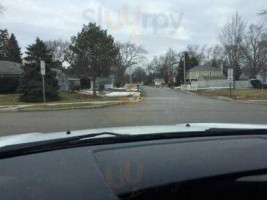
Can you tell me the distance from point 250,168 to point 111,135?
895mm

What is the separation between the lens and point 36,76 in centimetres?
4338

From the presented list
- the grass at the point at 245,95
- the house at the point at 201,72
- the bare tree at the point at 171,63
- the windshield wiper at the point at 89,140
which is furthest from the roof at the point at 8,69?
the bare tree at the point at 171,63

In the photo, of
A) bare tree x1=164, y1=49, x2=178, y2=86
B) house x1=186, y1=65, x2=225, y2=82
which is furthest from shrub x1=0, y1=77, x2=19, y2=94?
bare tree x1=164, y1=49, x2=178, y2=86

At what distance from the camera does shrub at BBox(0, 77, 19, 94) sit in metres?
50.2

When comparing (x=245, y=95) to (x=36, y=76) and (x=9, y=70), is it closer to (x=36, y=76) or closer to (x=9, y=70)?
(x=36, y=76)

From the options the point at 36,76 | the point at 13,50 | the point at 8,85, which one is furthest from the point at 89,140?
the point at 13,50

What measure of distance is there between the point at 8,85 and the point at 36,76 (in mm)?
8271

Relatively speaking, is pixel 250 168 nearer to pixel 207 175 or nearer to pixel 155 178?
pixel 207 175

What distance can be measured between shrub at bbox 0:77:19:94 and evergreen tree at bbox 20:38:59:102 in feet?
21.1

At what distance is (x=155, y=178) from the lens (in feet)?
6.92

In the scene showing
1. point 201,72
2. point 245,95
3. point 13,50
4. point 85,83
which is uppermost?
point 13,50

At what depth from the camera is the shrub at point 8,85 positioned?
165ft

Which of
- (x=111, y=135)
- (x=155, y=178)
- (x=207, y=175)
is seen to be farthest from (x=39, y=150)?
(x=207, y=175)

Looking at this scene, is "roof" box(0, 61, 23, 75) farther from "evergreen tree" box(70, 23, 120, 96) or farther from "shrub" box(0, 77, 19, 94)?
"evergreen tree" box(70, 23, 120, 96)
